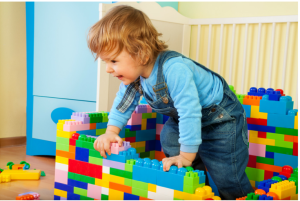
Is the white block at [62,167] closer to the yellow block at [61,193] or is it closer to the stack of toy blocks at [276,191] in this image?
the yellow block at [61,193]

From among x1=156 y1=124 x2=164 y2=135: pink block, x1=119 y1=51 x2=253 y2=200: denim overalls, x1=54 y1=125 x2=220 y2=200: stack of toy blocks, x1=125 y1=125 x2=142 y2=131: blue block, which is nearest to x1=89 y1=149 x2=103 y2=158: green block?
x1=54 y1=125 x2=220 y2=200: stack of toy blocks

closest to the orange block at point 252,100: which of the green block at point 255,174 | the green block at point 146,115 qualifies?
the green block at point 255,174

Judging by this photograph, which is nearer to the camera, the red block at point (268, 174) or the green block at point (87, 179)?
the green block at point (87, 179)

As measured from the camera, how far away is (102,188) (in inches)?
31.2

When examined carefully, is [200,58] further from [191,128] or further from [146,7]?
[191,128]

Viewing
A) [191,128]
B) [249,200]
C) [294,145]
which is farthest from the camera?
[294,145]

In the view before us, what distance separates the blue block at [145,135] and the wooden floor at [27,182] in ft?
1.11

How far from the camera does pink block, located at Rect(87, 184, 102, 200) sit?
80 centimetres

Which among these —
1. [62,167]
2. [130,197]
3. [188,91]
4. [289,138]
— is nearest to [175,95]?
[188,91]

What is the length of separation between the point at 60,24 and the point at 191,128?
107cm

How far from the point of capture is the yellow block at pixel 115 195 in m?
0.75

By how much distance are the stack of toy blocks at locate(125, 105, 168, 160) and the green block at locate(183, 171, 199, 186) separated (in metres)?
0.48

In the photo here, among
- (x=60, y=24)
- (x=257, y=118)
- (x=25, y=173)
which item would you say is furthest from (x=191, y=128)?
(x=60, y=24)

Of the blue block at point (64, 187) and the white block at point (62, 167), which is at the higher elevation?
the white block at point (62, 167)
